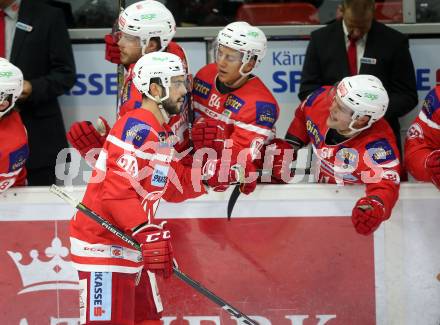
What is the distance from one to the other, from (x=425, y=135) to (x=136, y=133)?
58.0 inches

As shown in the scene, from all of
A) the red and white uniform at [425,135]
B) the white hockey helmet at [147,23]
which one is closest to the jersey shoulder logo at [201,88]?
the white hockey helmet at [147,23]

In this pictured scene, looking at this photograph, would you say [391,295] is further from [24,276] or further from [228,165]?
[24,276]

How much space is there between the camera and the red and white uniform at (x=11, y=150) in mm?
4727

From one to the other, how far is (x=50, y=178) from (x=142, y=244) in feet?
5.59

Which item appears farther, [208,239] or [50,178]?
[50,178]

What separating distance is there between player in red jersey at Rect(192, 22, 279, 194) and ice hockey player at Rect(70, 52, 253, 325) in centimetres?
46

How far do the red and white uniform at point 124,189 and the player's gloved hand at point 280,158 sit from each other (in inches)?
26.8

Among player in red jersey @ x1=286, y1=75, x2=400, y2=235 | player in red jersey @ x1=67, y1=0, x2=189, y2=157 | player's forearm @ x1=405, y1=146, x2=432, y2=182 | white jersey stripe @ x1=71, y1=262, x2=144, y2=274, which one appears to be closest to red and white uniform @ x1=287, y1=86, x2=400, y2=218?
player in red jersey @ x1=286, y1=75, x2=400, y2=235

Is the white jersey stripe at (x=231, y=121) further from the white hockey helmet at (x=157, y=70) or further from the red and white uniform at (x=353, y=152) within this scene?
the white hockey helmet at (x=157, y=70)

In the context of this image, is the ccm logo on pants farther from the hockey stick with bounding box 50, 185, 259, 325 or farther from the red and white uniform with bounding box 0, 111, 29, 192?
the red and white uniform with bounding box 0, 111, 29, 192

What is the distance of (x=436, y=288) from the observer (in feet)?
15.6

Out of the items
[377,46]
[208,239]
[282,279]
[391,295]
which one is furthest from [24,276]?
[377,46]

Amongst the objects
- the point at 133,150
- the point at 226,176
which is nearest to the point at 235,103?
the point at 226,176

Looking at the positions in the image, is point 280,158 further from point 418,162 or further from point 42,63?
point 42,63
